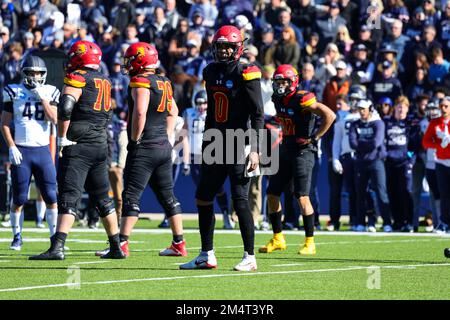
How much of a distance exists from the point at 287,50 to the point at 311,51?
2.72ft

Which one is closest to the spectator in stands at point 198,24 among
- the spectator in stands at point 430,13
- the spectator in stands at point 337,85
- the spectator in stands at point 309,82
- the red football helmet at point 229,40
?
the spectator in stands at point 309,82

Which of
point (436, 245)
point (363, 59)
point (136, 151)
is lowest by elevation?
point (436, 245)

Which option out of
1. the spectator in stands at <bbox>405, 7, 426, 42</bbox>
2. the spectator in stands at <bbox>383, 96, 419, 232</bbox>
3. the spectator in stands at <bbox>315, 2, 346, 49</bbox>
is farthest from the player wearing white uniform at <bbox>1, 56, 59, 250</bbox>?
the spectator in stands at <bbox>405, 7, 426, 42</bbox>

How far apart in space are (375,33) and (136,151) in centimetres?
1181

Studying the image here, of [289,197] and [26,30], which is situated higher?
[26,30]

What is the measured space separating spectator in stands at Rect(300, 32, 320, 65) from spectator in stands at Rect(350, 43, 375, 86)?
0.92 m

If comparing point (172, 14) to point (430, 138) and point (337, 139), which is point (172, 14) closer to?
point (337, 139)

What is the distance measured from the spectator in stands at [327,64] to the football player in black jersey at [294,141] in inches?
303

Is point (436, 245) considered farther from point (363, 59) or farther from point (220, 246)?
point (363, 59)

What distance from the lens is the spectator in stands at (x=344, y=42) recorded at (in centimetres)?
2292

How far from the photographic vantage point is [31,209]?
822 inches

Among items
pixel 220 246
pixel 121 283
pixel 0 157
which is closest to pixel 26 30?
pixel 0 157

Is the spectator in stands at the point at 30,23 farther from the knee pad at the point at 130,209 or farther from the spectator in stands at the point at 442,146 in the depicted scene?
the knee pad at the point at 130,209

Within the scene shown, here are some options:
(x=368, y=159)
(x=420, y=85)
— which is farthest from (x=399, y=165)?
(x=420, y=85)
